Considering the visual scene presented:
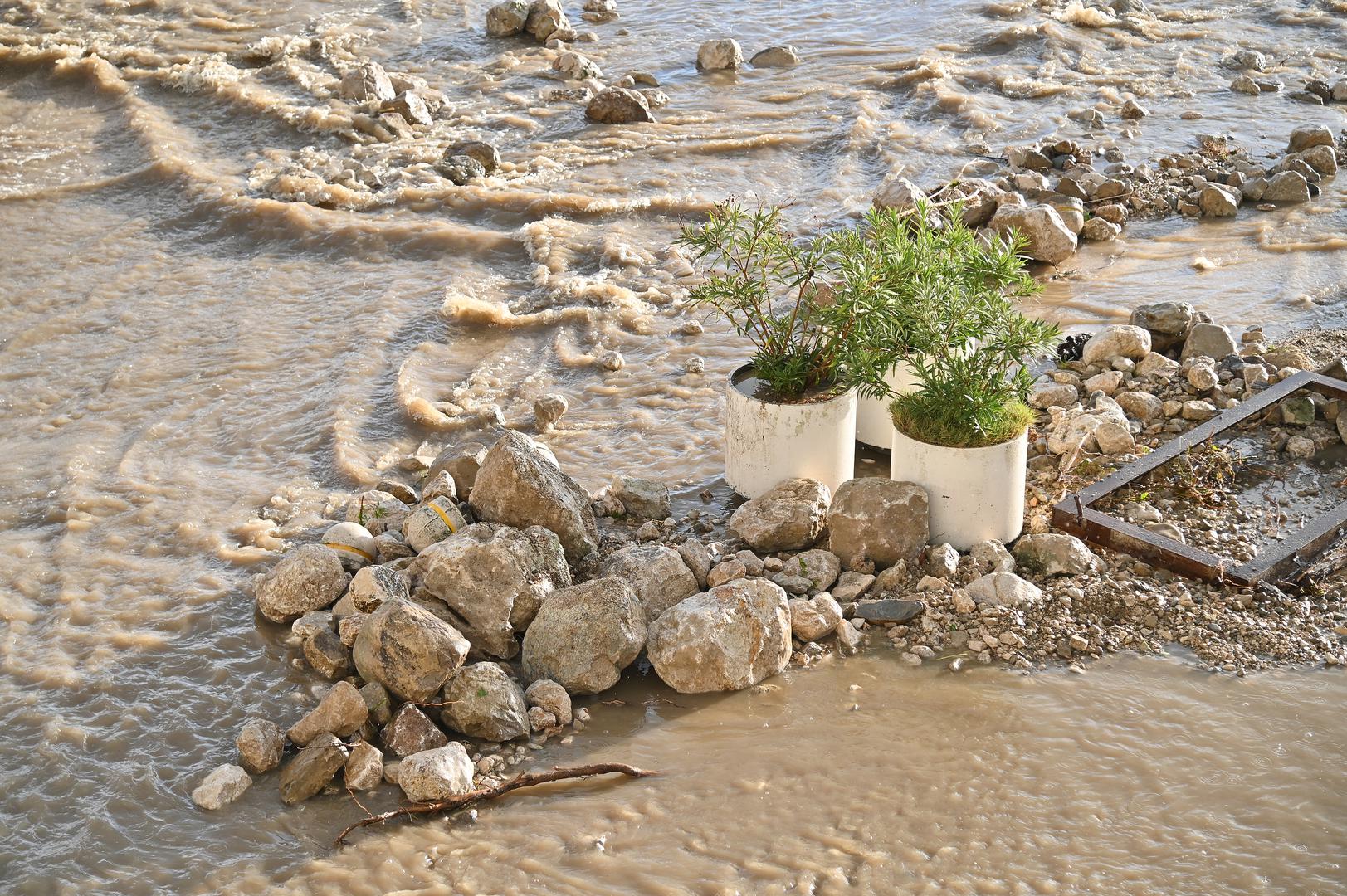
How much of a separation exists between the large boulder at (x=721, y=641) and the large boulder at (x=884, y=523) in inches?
24.3

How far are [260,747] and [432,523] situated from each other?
1249 mm

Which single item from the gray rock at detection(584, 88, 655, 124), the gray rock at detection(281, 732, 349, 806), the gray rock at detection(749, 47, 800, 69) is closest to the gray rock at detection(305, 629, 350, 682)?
the gray rock at detection(281, 732, 349, 806)

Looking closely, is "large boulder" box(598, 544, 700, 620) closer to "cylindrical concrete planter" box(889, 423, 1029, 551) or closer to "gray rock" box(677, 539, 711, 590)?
"gray rock" box(677, 539, 711, 590)

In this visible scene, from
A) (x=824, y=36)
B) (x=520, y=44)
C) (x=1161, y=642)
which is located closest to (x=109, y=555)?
(x=1161, y=642)

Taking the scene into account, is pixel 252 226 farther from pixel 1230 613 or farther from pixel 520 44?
pixel 1230 613

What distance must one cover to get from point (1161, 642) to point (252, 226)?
726 centimetres

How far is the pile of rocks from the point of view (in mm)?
8461

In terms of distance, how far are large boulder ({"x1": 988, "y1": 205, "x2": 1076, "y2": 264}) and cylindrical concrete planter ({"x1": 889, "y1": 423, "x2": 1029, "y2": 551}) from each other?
367cm

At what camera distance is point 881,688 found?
171 inches

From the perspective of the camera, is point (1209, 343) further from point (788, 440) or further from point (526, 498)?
point (526, 498)

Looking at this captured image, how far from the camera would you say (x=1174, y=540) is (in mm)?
4875

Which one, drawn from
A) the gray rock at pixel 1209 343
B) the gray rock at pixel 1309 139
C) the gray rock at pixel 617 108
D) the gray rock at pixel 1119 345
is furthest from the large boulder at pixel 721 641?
the gray rock at pixel 617 108

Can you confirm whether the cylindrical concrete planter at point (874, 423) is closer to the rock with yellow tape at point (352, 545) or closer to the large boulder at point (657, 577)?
the large boulder at point (657, 577)

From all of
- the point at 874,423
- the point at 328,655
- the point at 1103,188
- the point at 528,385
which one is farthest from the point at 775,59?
the point at 328,655
